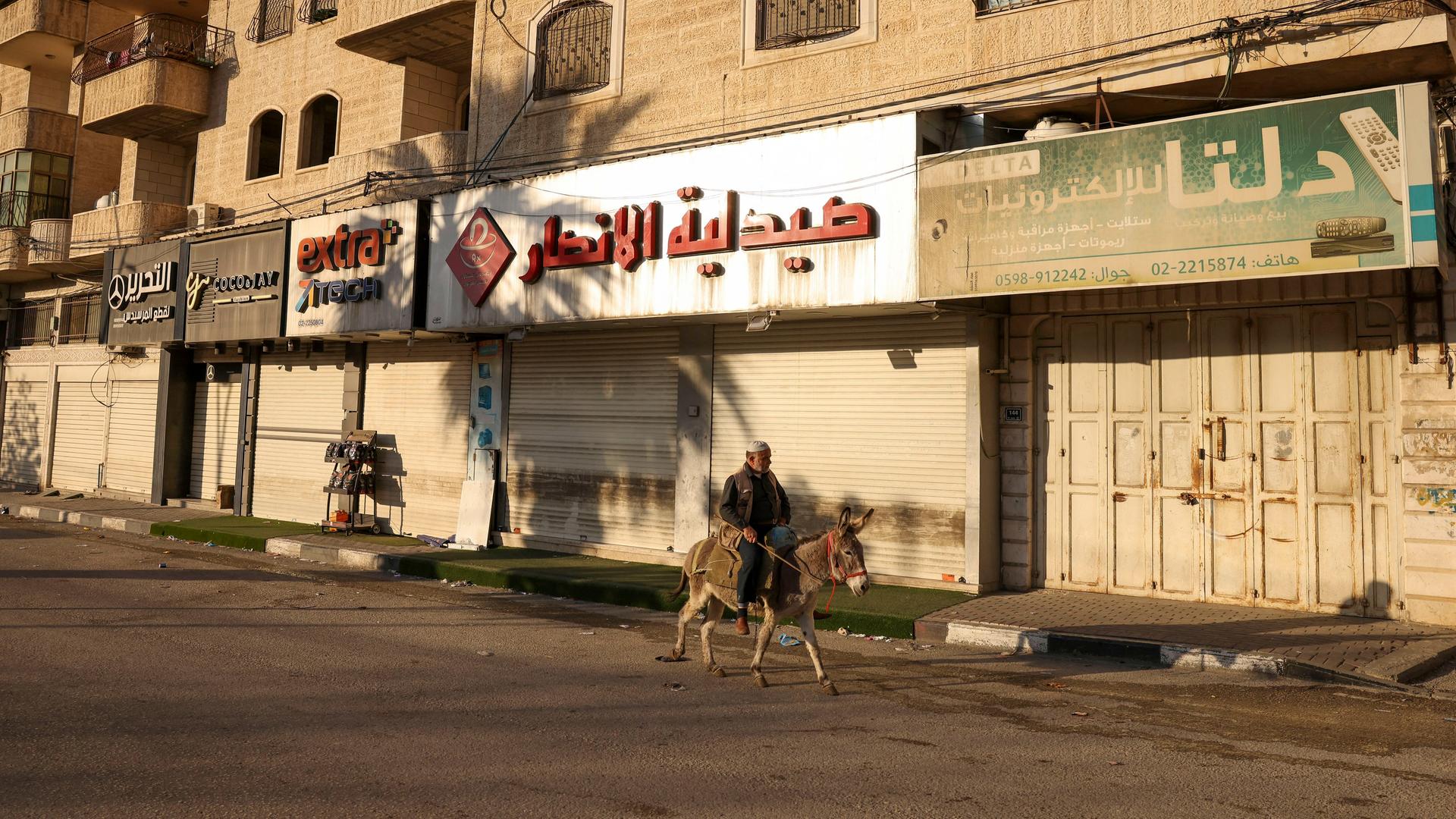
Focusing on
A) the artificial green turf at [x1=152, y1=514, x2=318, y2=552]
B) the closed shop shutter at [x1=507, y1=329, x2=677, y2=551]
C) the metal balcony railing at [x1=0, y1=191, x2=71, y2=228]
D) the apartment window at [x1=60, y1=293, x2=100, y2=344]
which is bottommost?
the artificial green turf at [x1=152, y1=514, x2=318, y2=552]

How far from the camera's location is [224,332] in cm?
2034

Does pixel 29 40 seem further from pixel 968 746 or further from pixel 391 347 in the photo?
pixel 968 746

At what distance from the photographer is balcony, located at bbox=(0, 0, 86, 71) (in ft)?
85.0

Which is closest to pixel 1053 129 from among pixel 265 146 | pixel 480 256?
pixel 480 256

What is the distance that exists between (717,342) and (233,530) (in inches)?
399

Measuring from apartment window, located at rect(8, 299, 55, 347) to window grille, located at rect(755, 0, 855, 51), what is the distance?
23.5 meters

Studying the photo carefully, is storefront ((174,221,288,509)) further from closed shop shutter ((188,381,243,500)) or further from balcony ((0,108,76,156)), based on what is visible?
balcony ((0,108,76,156))

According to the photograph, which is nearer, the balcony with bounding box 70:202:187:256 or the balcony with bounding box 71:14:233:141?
the balcony with bounding box 71:14:233:141

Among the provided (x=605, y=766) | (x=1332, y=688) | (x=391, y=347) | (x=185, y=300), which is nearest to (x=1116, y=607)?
(x=1332, y=688)

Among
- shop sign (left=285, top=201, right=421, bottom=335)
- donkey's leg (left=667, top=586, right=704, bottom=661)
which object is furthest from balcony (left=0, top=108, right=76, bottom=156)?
donkey's leg (left=667, top=586, right=704, bottom=661)

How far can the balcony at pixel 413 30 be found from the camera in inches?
694

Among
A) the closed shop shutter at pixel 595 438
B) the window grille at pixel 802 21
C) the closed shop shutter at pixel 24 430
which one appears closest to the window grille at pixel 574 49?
the window grille at pixel 802 21

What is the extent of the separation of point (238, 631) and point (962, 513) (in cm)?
798

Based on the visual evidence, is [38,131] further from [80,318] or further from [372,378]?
[372,378]
